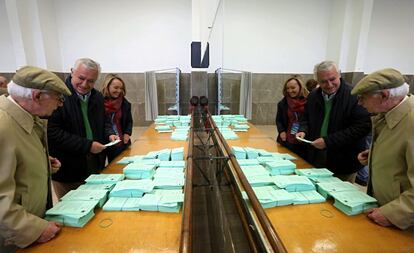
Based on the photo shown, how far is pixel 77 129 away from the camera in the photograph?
1.66 meters

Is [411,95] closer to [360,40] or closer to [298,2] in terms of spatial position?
[360,40]

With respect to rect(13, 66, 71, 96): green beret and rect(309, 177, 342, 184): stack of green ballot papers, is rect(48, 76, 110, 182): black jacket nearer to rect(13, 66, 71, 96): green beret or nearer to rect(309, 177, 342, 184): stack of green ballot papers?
rect(13, 66, 71, 96): green beret

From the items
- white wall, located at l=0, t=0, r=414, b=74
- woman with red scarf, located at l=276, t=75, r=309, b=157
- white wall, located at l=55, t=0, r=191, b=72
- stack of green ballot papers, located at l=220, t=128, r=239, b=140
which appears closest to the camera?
white wall, located at l=0, t=0, r=414, b=74

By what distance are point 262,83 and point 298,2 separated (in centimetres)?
63

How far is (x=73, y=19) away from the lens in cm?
516

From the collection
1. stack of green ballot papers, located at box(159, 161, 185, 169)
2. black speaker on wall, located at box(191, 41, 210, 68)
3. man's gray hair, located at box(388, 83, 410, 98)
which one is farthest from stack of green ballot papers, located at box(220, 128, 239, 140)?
black speaker on wall, located at box(191, 41, 210, 68)

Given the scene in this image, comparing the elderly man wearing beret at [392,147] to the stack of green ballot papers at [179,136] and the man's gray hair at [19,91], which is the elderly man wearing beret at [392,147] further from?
the stack of green ballot papers at [179,136]

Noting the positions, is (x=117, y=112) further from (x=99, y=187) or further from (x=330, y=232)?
(x=330, y=232)

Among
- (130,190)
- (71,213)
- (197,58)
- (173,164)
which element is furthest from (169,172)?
(197,58)

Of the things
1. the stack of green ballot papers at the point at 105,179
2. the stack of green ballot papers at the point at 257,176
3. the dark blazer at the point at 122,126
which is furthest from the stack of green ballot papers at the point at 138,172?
the dark blazer at the point at 122,126

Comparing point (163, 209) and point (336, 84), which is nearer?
point (163, 209)

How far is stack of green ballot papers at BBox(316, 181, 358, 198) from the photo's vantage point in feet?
3.89

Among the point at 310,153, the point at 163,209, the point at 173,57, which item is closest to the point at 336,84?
the point at 310,153

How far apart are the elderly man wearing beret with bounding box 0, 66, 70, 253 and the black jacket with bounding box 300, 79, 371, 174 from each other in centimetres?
163
